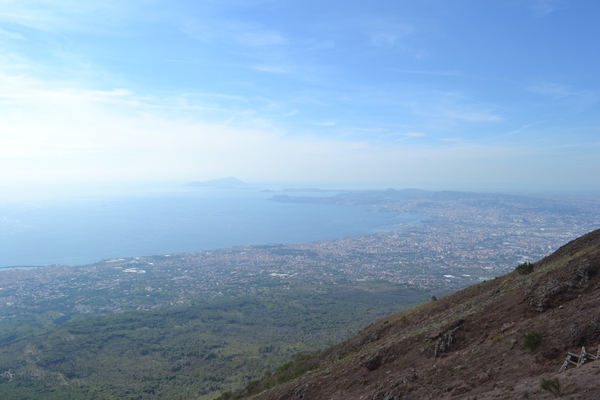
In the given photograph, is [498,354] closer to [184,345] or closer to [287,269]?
[184,345]

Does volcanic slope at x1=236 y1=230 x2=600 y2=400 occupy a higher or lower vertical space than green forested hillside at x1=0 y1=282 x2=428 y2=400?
higher

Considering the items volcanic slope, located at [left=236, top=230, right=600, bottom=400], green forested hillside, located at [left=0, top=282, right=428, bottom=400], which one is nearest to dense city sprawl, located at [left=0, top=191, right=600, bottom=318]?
green forested hillside, located at [left=0, top=282, right=428, bottom=400]

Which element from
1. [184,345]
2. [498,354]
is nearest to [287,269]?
[184,345]

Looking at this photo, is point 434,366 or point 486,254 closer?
point 434,366

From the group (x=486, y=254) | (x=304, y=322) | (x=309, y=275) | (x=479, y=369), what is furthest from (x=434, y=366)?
(x=486, y=254)

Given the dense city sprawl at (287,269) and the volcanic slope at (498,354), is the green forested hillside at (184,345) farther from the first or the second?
the volcanic slope at (498,354)

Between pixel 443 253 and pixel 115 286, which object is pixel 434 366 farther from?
pixel 443 253

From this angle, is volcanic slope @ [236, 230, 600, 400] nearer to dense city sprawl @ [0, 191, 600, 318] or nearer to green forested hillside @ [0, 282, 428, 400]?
green forested hillside @ [0, 282, 428, 400]
